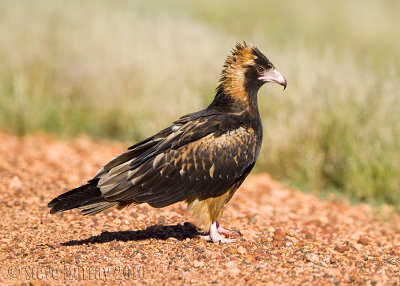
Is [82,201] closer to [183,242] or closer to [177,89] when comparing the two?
[183,242]

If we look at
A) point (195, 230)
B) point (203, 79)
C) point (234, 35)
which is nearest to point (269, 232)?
point (195, 230)

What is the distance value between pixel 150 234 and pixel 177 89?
220 inches

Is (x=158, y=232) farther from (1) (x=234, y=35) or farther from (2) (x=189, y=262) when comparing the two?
(1) (x=234, y=35)

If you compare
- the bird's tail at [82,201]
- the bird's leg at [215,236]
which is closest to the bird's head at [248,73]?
the bird's leg at [215,236]

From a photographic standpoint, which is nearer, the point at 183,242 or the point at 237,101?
the point at 183,242

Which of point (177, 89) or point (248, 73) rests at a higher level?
point (248, 73)

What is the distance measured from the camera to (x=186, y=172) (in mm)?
5277

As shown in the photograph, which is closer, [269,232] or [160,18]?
[269,232]

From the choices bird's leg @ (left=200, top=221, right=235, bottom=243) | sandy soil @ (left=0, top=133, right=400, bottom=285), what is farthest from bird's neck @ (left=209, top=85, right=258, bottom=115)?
sandy soil @ (left=0, top=133, right=400, bottom=285)

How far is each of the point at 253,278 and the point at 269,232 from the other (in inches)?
66.7

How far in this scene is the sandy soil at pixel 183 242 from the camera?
14.9 ft

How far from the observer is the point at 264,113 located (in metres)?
10.1

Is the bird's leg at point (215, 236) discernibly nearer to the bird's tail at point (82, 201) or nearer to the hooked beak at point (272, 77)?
the bird's tail at point (82, 201)

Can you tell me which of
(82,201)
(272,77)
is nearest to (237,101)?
(272,77)
